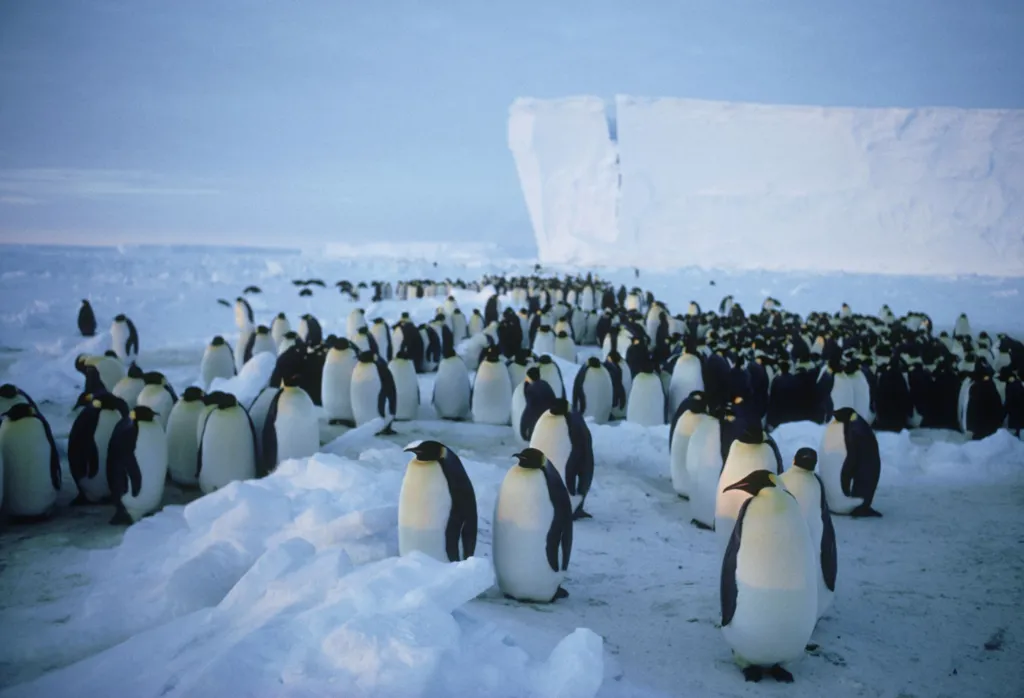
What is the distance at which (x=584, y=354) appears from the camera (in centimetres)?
1109

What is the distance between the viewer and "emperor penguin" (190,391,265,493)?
4344mm

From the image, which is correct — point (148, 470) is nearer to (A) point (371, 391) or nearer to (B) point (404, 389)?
(A) point (371, 391)

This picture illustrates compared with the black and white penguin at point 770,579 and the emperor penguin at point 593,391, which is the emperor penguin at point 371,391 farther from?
the black and white penguin at point 770,579

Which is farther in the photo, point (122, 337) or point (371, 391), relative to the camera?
point (122, 337)

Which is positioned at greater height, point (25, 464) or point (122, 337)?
point (122, 337)

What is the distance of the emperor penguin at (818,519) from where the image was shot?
2676 mm

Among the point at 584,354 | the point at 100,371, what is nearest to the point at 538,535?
the point at 100,371

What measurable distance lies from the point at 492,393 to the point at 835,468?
9.61 ft

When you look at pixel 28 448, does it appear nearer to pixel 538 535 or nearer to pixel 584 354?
pixel 538 535

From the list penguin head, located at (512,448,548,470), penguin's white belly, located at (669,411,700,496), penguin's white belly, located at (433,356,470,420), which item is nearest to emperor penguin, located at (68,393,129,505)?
penguin head, located at (512,448,548,470)

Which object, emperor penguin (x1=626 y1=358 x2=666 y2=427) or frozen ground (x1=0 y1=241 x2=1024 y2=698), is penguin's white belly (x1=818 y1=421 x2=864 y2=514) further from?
emperor penguin (x1=626 y1=358 x2=666 y2=427)

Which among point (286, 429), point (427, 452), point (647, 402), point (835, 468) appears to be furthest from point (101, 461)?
point (835, 468)

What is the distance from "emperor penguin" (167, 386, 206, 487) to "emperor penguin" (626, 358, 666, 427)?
11.4ft

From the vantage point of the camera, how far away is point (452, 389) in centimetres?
652
